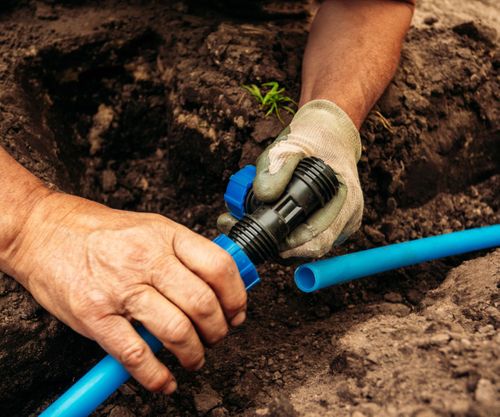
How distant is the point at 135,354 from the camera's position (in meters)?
1.11

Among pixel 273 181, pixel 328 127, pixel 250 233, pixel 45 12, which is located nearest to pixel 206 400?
pixel 250 233

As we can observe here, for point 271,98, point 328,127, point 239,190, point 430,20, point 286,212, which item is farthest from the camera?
point 430,20

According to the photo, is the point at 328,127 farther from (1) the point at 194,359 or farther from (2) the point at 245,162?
(1) the point at 194,359

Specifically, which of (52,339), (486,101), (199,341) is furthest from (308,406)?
(486,101)

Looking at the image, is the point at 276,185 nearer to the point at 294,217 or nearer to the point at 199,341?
the point at 294,217

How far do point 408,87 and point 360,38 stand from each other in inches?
12.0

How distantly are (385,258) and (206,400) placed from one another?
64 centimetres

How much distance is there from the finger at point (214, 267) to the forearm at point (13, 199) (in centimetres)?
42

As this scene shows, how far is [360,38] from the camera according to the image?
72.2 inches

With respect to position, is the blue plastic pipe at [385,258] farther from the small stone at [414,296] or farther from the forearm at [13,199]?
the forearm at [13,199]

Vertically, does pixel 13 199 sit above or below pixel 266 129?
above

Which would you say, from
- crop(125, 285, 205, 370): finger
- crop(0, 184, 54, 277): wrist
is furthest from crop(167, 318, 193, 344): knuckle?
crop(0, 184, 54, 277): wrist

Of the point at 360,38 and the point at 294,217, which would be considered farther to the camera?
the point at 360,38

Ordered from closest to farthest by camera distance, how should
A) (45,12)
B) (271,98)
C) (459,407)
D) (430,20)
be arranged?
(459,407), (271,98), (45,12), (430,20)
